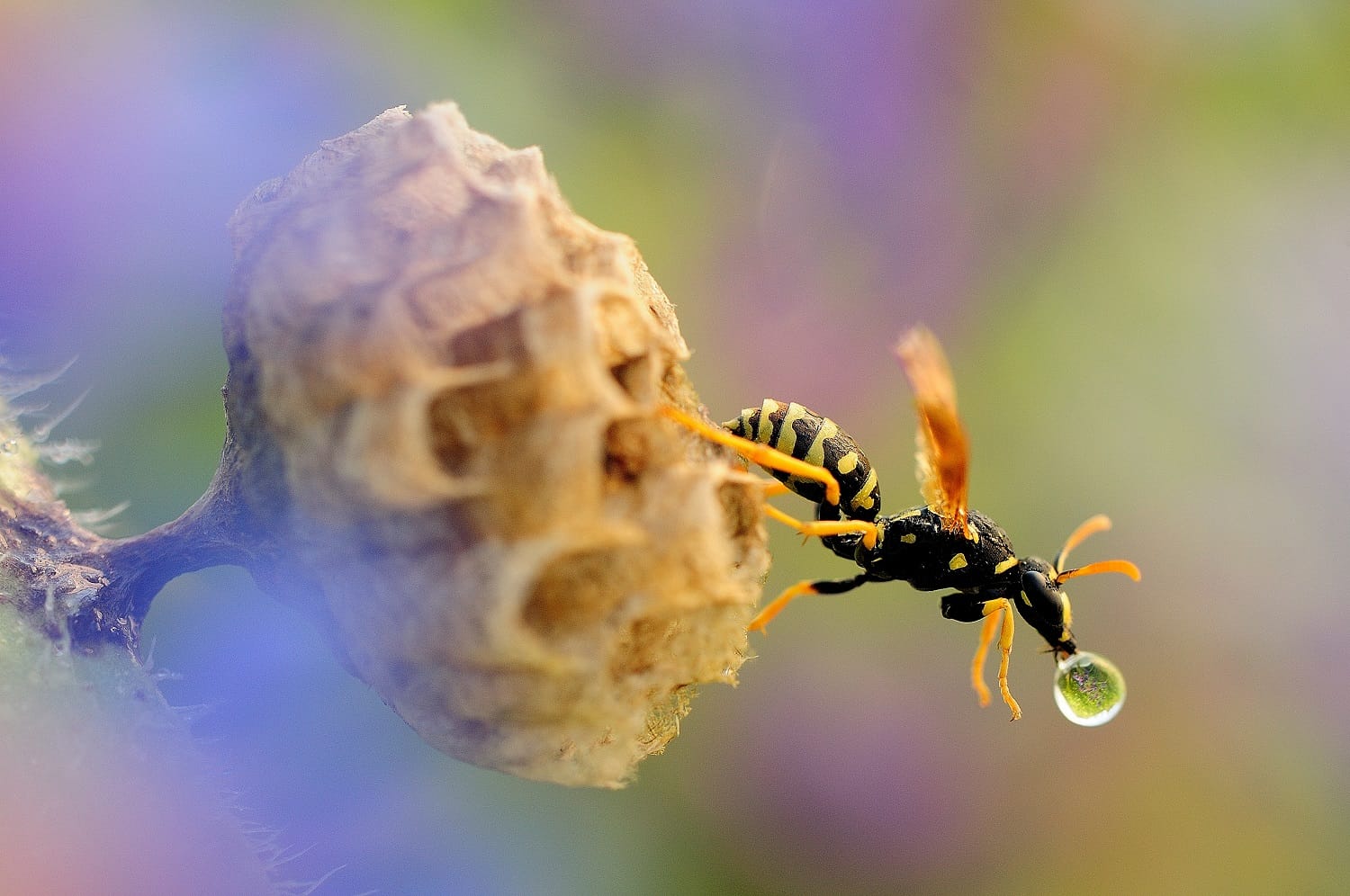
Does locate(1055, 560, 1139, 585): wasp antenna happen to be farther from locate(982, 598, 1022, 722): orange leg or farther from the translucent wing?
the translucent wing

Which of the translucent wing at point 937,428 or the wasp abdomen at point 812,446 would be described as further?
the wasp abdomen at point 812,446

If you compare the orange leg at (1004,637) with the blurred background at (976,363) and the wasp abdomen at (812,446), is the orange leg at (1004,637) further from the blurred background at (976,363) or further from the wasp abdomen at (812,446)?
the blurred background at (976,363)

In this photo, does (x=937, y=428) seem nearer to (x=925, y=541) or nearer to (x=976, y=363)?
(x=925, y=541)

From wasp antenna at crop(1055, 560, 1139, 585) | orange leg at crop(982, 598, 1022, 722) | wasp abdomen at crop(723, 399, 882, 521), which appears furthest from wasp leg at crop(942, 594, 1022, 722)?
wasp abdomen at crop(723, 399, 882, 521)

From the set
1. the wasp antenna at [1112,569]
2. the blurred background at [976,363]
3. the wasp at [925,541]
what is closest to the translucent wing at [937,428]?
the wasp at [925,541]

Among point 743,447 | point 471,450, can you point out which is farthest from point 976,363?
point 471,450
